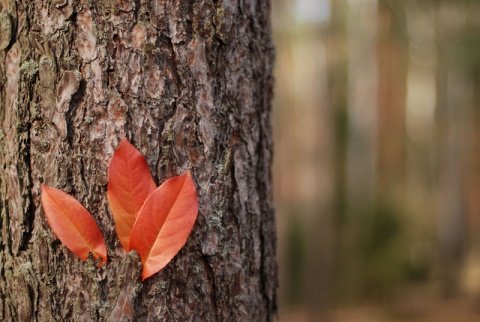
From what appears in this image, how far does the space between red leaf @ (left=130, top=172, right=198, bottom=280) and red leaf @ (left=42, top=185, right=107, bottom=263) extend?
78 millimetres

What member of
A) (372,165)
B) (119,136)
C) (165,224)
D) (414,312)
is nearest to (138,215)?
(165,224)

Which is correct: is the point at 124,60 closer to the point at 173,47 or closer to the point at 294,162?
the point at 173,47

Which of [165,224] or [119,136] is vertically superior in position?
[119,136]

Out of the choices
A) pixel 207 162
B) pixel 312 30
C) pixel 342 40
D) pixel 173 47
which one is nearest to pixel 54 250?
pixel 207 162

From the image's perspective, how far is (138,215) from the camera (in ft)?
3.38

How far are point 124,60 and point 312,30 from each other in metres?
10.6

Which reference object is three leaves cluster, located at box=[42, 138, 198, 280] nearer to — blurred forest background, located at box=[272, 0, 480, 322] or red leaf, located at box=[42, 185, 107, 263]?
red leaf, located at box=[42, 185, 107, 263]

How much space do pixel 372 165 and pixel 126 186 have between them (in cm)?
1231

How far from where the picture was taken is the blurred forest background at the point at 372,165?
10.6m

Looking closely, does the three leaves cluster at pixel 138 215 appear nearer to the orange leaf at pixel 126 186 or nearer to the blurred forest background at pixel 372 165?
the orange leaf at pixel 126 186

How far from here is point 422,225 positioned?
12.9 m

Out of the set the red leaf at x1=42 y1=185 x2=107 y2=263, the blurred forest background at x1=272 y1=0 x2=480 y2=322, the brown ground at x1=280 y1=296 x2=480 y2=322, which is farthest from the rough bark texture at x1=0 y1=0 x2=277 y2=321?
the brown ground at x1=280 y1=296 x2=480 y2=322

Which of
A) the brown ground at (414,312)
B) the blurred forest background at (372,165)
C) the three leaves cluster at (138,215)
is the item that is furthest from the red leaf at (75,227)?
the brown ground at (414,312)

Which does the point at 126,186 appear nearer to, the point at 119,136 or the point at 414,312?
the point at 119,136
